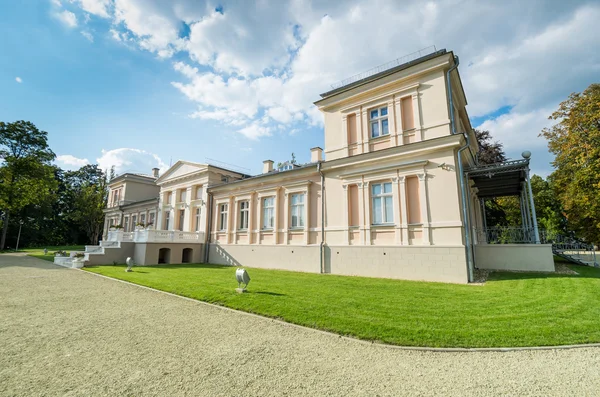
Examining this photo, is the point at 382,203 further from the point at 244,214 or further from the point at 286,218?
the point at 244,214

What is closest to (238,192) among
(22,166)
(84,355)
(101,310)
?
(101,310)

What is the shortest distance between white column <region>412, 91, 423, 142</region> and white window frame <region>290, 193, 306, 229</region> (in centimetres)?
732

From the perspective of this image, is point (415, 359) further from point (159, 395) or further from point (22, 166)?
point (22, 166)

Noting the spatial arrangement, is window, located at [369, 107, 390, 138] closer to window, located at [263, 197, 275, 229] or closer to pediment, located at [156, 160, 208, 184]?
window, located at [263, 197, 275, 229]

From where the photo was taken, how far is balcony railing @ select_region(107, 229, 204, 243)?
20844 mm

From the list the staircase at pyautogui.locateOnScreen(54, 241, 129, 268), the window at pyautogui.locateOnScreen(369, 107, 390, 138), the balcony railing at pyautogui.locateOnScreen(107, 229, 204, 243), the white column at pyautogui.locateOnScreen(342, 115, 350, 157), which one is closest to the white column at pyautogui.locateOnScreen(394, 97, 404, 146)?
the window at pyautogui.locateOnScreen(369, 107, 390, 138)

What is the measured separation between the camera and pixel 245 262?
63.6ft

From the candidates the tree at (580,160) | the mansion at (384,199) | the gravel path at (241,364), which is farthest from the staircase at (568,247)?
the gravel path at (241,364)

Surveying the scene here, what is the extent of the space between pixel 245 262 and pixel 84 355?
1498 centimetres

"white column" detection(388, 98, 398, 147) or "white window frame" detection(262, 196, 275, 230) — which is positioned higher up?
"white column" detection(388, 98, 398, 147)

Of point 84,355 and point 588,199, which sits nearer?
point 84,355

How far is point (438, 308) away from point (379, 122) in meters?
10.5

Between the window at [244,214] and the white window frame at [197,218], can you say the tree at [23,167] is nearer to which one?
the white window frame at [197,218]

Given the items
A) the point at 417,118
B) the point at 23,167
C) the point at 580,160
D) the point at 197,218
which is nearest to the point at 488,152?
the point at 580,160
